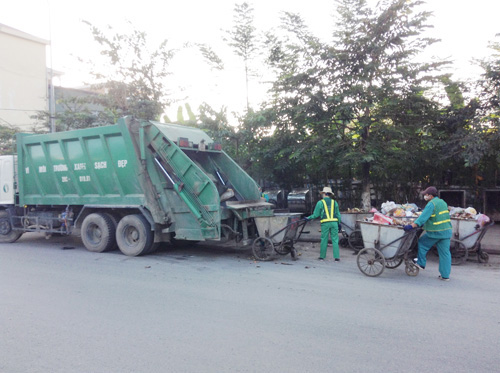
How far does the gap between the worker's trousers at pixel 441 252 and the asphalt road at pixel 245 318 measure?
9.0 inches

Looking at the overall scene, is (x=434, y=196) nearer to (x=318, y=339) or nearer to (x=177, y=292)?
(x=318, y=339)

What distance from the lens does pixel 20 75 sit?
93.1ft

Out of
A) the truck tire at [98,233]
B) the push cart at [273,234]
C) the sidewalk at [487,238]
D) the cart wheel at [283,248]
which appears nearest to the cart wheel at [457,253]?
the sidewalk at [487,238]

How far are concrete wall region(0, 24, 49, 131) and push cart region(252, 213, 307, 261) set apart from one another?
2335 cm

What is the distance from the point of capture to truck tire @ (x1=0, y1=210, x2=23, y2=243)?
10859 millimetres

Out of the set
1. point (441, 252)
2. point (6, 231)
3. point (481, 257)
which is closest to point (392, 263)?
point (441, 252)

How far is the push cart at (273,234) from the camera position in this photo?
7.91 meters

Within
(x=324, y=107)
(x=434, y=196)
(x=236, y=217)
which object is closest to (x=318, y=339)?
(x=434, y=196)

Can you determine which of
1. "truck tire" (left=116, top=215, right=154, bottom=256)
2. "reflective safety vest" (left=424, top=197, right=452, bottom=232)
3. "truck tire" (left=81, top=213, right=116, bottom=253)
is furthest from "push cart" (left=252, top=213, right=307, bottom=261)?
"truck tire" (left=81, top=213, right=116, bottom=253)

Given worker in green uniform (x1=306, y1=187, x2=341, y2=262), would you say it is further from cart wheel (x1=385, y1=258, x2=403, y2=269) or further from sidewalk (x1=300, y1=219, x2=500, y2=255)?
cart wheel (x1=385, y1=258, x2=403, y2=269)

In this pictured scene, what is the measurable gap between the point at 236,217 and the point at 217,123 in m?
7.04

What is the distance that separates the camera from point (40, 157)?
10.1 m

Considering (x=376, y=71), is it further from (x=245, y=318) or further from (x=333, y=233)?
(x=245, y=318)

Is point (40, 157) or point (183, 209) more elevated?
point (40, 157)
